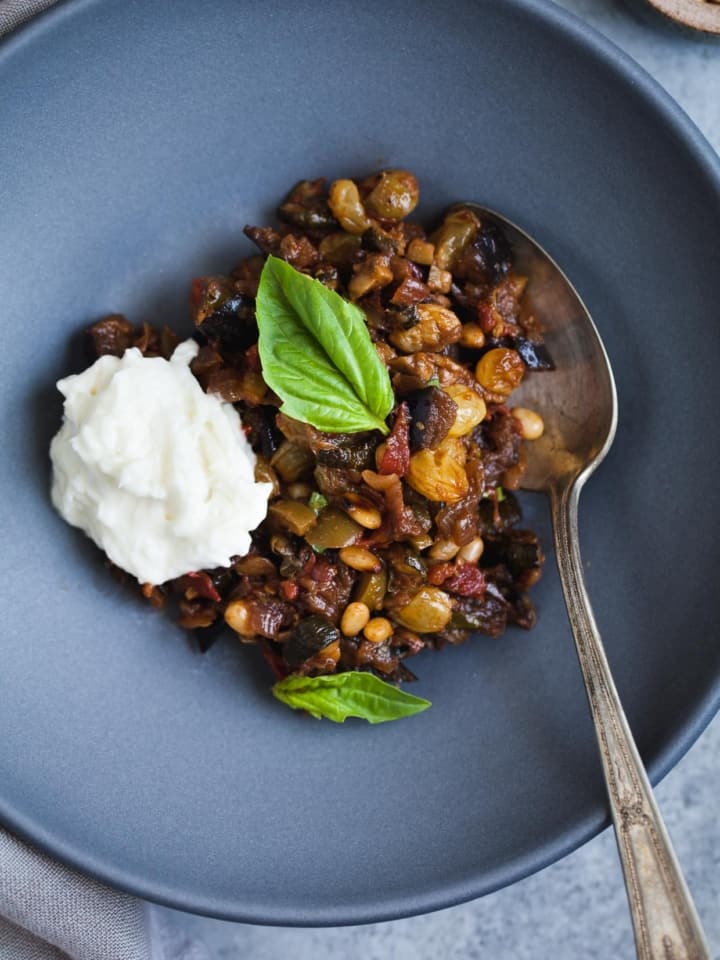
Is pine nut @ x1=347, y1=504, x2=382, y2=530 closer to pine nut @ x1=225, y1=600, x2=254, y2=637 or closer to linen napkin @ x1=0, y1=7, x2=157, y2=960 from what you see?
pine nut @ x1=225, y1=600, x2=254, y2=637

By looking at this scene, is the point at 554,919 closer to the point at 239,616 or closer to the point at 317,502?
the point at 239,616

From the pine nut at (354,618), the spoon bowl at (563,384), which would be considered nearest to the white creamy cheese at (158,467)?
the pine nut at (354,618)

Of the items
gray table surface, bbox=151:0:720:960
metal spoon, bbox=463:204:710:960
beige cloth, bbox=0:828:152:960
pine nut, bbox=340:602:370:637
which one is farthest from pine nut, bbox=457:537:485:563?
beige cloth, bbox=0:828:152:960

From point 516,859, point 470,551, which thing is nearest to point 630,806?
point 516,859

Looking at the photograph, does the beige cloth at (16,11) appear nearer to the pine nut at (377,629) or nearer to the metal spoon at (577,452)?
the metal spoon at (577,452)

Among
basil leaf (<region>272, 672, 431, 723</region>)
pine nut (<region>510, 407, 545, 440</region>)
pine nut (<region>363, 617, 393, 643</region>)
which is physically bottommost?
basil leaf (<region>272, 672, 431, 723</region>)

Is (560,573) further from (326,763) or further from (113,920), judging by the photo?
(113,920)

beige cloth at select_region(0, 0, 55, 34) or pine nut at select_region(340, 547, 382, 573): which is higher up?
beige cloth at select_region(0, 0, 55, 34)

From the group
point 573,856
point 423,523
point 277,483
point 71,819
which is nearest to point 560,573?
point 423,523

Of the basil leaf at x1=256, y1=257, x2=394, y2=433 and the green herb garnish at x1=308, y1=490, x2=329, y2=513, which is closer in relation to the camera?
the basil leaf at x1=256, y1=257, x2=394, y2=433
